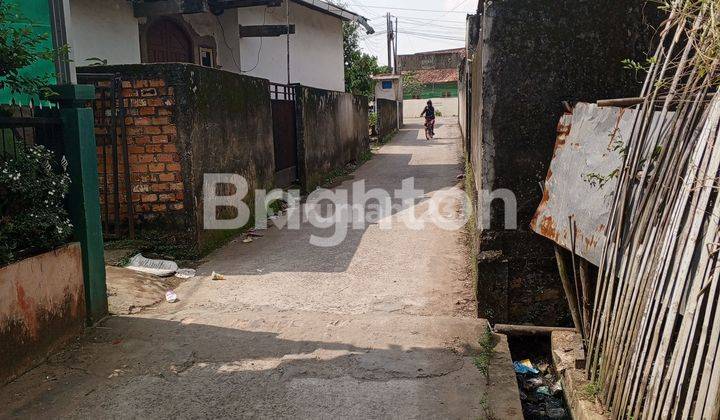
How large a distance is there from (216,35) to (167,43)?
154 centimetres

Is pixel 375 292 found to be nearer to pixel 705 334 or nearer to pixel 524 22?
pixel 524 22

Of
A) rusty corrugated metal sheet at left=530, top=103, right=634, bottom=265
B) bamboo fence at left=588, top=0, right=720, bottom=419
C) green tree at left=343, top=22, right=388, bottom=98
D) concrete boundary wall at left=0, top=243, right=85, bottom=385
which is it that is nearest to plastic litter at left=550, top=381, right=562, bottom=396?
bamboo fence at left=588, top=0, right=720, bottom=419

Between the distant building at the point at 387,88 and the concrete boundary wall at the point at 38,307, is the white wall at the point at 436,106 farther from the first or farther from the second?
the concrete boundary wall at the point at 38,307

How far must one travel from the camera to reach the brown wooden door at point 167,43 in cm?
916

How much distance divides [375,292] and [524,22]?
2.40 metres

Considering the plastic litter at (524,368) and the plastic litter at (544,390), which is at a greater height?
the plastic litter at (524,368)

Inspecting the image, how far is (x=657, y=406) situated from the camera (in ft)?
7.13

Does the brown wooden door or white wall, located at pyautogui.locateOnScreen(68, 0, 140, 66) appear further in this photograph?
the brown wooden door

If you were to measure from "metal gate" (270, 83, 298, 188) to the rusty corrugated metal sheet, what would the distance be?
18.5ft

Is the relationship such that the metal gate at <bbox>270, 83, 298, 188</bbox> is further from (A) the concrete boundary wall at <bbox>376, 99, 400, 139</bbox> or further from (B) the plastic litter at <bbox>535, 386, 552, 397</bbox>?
(A) the concrete boundary wall at <bbox>376, 99, 400, 139</bbox>

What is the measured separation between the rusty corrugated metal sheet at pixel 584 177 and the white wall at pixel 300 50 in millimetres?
8866

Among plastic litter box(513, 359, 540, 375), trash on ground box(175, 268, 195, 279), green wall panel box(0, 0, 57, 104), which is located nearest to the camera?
plastic litter box(513, 359, 540, 375)

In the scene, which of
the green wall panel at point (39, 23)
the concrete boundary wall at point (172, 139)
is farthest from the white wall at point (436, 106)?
the green wall panel at point (39, 23)

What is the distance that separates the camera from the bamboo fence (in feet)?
6.56
